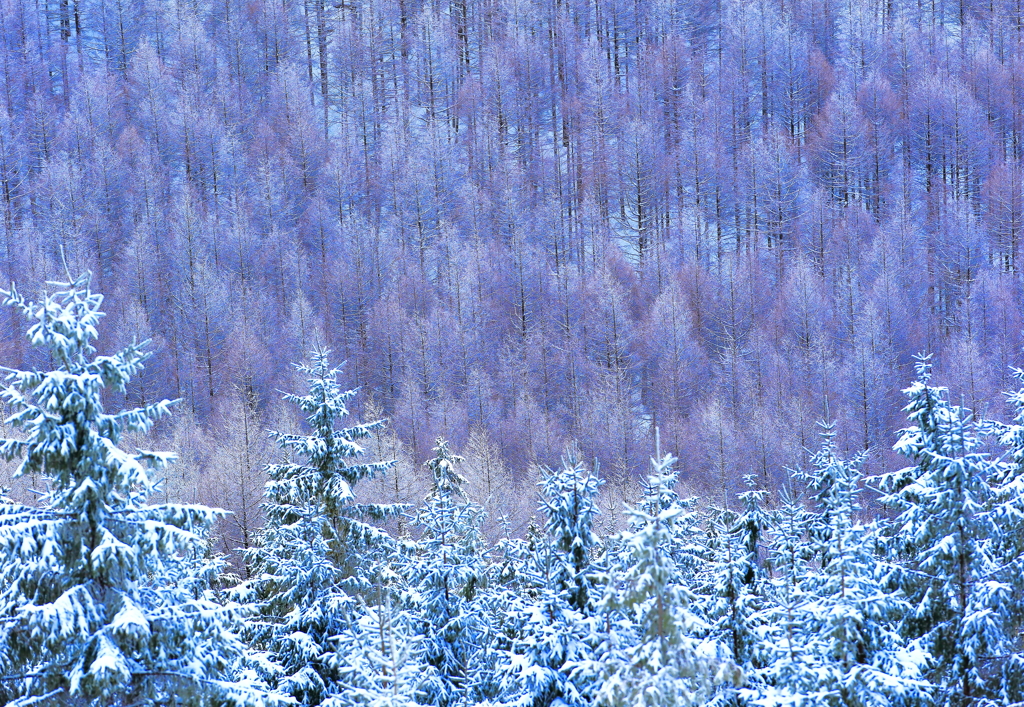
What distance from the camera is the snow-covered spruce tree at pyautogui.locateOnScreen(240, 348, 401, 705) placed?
1619cm

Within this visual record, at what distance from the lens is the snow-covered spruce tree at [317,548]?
16.2 m

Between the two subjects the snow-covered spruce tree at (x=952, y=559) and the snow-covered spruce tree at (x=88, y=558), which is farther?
the snow-covered spruce tree at (x=952, y=559)

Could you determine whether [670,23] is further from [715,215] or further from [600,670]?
[600,670]

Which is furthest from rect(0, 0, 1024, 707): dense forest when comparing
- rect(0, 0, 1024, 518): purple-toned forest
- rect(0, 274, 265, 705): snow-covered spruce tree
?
rect(0, 0, 1024, 518): purple-toned forest

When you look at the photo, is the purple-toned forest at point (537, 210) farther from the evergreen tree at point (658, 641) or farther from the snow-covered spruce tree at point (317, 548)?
the evergreen tree at point (658, 641)

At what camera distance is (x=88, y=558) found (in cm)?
984

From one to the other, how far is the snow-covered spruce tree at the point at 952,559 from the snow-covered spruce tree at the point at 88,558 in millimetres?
9907

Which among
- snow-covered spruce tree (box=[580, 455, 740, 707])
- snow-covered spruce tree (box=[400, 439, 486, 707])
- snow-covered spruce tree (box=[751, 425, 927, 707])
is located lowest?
snow-covered spruce tree (box=[400, 439, 486, 707])

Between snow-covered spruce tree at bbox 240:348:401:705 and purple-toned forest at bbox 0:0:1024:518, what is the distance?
21243mm

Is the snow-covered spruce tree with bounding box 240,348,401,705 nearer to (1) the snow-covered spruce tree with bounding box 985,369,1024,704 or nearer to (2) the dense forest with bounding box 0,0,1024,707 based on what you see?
(2) the dense forest with bounding box 0,0,1024,707

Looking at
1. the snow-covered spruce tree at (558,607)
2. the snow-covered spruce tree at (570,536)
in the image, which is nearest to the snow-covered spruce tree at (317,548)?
the snow-covered spruce tree at (558,607)

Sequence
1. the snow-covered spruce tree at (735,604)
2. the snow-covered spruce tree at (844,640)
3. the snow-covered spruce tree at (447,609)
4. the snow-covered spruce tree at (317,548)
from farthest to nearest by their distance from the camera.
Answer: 1. the snow-covered spruce tree at (447,609)
2. the snow-covered spruce tree at (317,548)
3. the snow-covered spruce tree at (735,604)
4. the snow-covered spruce tree at (844,640)

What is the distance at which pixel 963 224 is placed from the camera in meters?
69.7

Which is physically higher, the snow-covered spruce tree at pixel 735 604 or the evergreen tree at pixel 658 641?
the evergreen tree at pixel 658 641
